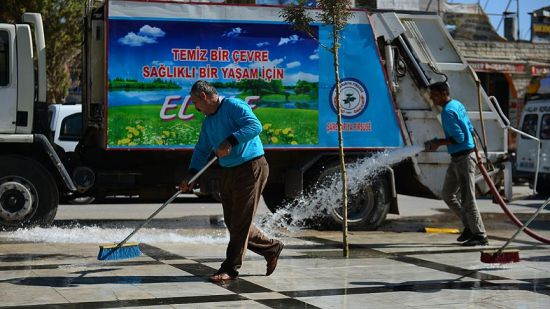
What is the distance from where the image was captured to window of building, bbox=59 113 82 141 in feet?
45.9

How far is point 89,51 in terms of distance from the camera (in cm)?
1088

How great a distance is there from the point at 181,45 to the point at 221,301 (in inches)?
196

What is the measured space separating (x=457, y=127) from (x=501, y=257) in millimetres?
2142

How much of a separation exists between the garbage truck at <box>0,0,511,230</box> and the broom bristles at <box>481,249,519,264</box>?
11.5ft

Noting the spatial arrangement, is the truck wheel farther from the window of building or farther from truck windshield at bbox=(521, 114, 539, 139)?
truck windshield at bbox=(521, 114, 539, 139)

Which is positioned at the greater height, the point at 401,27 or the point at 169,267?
the point at 401,27

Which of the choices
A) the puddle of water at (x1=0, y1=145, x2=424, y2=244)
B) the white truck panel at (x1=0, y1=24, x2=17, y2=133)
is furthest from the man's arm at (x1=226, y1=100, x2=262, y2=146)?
the white truck panel at (x1=0, y1=24, x2=17, y2=133)

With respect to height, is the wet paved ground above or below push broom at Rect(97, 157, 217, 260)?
below

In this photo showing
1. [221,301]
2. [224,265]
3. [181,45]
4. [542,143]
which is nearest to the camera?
[221,301]

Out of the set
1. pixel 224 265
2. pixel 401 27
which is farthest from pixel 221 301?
pixel 401 27

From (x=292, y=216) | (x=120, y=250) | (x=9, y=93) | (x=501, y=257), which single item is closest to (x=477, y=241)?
(x=501, y=257)

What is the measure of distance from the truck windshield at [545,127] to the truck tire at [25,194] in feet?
43.6

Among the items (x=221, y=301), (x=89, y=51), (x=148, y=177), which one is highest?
(x=89, y=51)

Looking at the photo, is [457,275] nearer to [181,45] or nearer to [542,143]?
[181,45]
